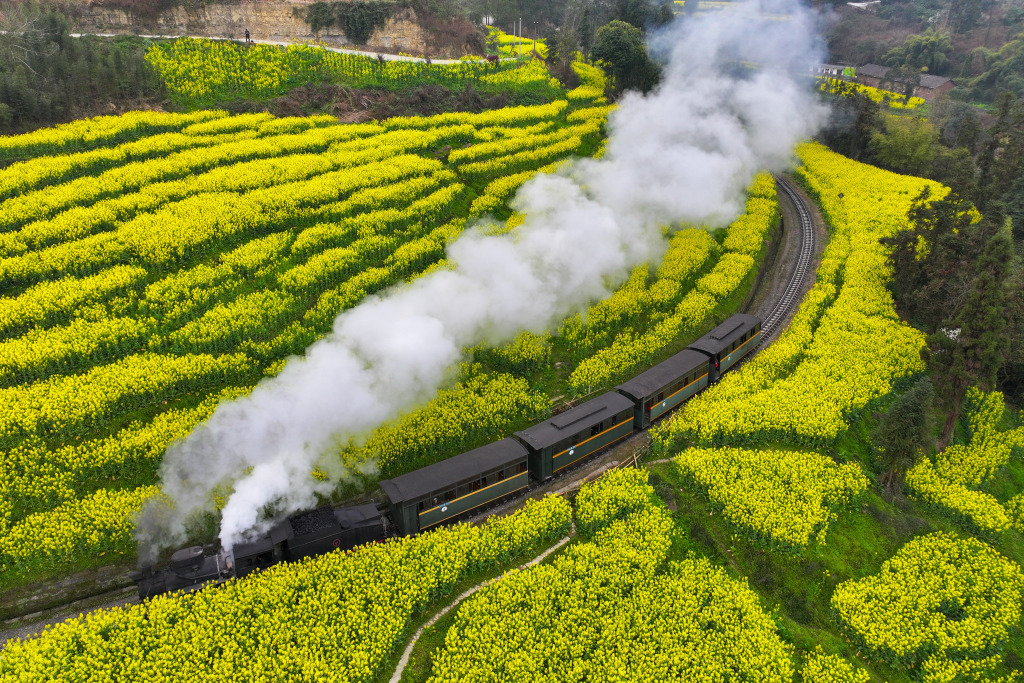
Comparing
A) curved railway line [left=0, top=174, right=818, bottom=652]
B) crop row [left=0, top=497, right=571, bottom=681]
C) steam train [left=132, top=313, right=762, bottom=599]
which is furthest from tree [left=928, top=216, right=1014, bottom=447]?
crop row [left=0, top=497, right=571, bottom=681]

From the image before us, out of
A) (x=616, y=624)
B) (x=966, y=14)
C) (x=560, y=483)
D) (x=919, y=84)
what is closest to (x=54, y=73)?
(x=560, y=483)

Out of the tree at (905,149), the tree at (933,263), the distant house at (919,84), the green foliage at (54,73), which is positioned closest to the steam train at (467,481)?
the tree at (933,263)

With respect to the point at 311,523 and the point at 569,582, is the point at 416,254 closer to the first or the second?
the point at 311,523

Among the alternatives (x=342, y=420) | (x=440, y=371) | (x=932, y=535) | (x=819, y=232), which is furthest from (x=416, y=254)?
(x=819, y=232)

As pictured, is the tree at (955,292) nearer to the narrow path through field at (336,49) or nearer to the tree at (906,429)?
the tree at (906,429)

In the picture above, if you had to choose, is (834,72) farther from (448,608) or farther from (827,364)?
(448,608)

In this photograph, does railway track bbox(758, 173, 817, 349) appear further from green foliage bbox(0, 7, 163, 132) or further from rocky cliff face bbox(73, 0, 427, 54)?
green foliage bbox(0, 7, 163, 132)
